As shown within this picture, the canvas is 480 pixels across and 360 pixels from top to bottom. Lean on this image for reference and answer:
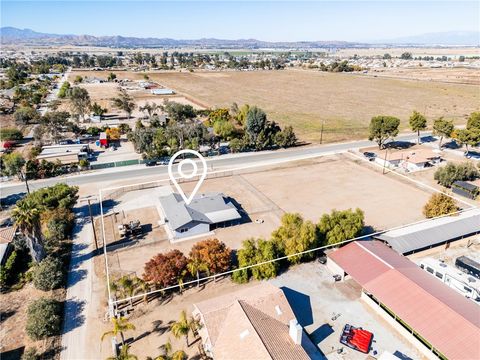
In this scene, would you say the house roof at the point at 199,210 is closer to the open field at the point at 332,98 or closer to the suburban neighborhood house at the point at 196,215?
the suburban neighborhood house at the point at 196,215

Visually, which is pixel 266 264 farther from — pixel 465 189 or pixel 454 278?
pixel 465 189

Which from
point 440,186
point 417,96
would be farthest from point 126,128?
point 417,96

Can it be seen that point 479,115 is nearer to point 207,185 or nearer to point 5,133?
point 207,185

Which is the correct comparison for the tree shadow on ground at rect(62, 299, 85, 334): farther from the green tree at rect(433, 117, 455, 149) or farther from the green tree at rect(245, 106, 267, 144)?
the green tree at rect(433, 117, 455, 149)

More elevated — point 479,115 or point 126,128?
point 479,115

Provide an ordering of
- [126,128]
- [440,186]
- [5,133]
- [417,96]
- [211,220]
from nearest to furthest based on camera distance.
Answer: [211,220] → [440,186] → [5,133] → [126,128] → [417,96]

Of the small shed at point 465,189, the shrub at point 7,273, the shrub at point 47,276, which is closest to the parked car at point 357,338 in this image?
the shrub at point 47,276

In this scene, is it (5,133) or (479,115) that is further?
(5,133)
